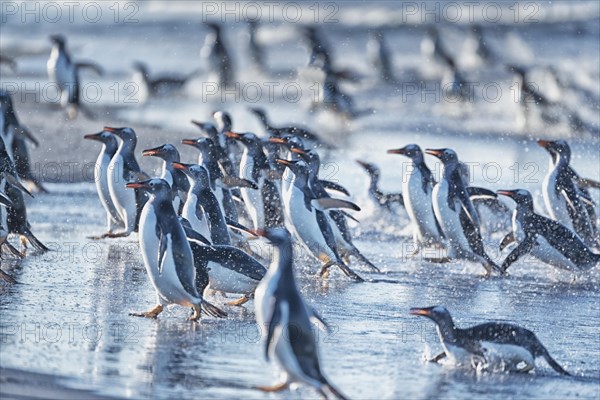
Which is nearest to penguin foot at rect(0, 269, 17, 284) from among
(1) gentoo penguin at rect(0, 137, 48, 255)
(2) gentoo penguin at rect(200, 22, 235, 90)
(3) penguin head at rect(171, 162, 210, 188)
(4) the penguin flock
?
(4) the penguin flock

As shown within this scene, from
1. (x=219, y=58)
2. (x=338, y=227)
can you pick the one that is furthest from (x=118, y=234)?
(x=219, y=58)

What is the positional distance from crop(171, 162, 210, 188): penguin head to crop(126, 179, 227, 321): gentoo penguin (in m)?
1.16

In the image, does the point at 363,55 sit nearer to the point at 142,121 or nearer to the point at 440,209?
the point at 142,121

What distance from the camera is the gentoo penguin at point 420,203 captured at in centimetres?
1002

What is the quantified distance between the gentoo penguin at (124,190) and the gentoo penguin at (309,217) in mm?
1124

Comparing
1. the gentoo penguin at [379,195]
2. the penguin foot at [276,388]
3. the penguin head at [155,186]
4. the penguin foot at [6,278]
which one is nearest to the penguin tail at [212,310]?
the penguin head at [155,186]

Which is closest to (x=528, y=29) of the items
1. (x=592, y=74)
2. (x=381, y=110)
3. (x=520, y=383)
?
(x=592, y=74)

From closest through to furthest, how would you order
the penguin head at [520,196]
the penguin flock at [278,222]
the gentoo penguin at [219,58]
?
the penguin flock at [278,222] → the penguin head at [520,196] → the gentoo penguin at [219,58]

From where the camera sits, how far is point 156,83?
74.9ft

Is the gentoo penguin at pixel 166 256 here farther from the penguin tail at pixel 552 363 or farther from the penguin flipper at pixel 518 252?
the penguin flipper at pixel 518 252

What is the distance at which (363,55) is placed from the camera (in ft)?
113

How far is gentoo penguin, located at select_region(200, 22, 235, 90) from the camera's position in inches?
1067

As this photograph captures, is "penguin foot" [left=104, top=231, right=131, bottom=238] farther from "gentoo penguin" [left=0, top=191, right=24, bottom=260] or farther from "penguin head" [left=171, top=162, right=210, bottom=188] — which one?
"penguin head" [left=171, top=162, right=210, bottom=188]

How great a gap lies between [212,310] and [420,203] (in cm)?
Result: 325
